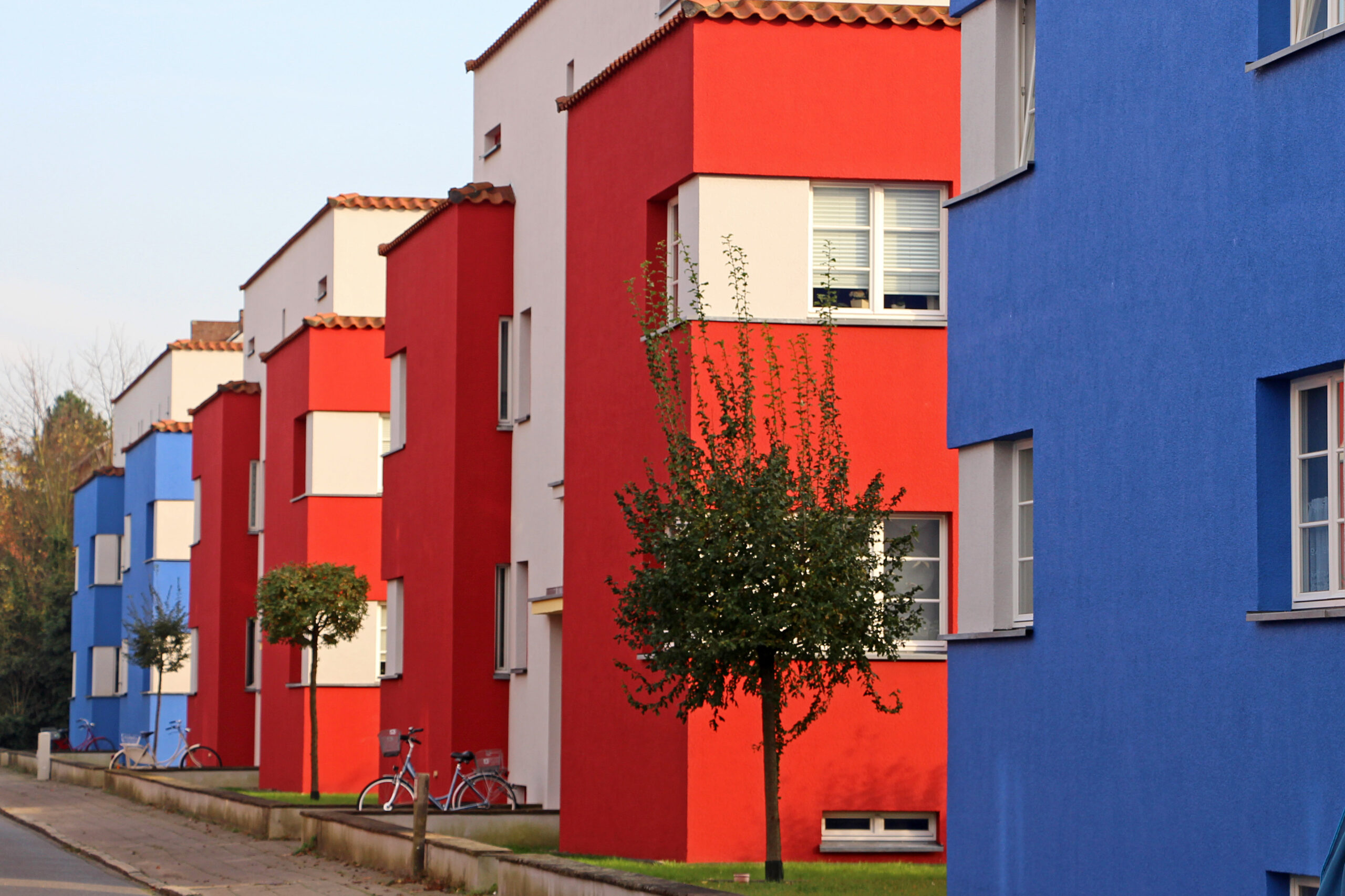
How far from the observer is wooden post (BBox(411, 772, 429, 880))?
1845cm

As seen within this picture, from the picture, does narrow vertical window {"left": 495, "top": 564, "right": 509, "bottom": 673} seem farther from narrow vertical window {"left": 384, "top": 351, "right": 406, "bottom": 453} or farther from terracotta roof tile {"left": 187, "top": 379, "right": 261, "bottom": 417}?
terracotta roof tile {"left": 187, "top": 379, "right": 261, "bottom": 417}

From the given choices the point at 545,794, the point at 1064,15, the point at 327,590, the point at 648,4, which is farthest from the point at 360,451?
the point at 1064,15

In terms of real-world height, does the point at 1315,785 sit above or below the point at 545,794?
above

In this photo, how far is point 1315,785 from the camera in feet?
31.5

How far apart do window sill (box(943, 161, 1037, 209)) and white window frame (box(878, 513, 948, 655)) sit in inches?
173

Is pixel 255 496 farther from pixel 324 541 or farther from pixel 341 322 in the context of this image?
pixel 341 322

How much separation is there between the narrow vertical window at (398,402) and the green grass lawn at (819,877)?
12.3 metres

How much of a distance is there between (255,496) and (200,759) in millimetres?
6360

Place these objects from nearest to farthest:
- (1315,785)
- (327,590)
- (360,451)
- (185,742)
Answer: (1315,785) < (327,590) < (360,451) < (185,742)

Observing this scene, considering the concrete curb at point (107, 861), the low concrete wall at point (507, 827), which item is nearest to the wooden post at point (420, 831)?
the concrete curb at point (107, 861)

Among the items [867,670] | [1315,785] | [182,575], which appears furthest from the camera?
[182,575]

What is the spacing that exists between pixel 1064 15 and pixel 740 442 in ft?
19.6

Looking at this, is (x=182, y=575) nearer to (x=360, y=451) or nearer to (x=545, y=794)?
(x=360, y=451)

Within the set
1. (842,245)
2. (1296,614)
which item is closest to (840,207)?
(842,245)
